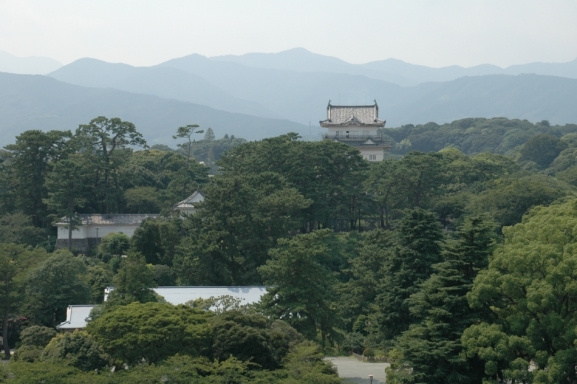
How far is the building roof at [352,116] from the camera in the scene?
45.8 metres

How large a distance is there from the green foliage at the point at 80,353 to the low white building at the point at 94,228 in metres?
14.4

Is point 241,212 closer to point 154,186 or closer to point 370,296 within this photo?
point 370,296

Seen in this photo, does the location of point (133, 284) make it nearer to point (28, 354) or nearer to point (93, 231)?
point (28, 354)

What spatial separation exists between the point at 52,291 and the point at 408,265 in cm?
1076

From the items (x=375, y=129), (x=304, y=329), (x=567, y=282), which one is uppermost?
(x=375, y=129)

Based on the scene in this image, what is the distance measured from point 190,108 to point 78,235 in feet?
553

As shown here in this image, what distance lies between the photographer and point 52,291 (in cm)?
2381

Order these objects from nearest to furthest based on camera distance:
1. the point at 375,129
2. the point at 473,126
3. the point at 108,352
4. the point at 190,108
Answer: the point at 108,352 → the point at 375,129 → the point at 473,126 → the point at 190,108

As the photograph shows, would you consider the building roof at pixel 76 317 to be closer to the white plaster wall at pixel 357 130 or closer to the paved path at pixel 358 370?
the paved path at pixel 358 370

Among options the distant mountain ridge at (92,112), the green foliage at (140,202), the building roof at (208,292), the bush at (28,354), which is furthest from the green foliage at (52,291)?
the distant mountain ridge at (92,112)

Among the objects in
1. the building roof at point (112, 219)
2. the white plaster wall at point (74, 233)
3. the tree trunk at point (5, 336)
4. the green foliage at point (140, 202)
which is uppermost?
the green foliage at point (140, 202)

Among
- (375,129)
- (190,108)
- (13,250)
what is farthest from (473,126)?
(190,108)

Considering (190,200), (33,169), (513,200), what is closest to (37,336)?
(33,169)

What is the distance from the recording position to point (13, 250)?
2477 cm
